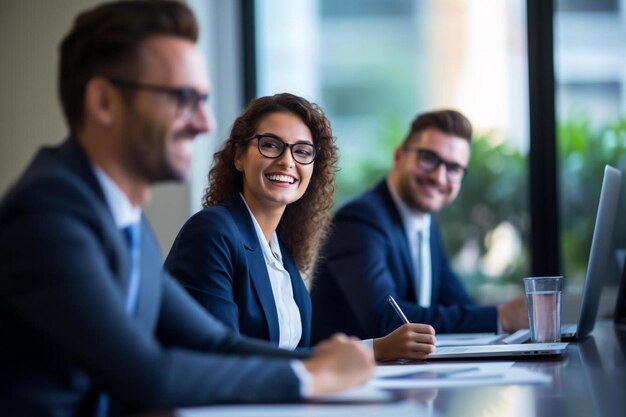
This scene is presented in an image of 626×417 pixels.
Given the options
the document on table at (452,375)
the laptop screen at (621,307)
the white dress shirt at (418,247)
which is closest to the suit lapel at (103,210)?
the document on table at (452,375)

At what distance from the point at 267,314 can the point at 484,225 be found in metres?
2.32

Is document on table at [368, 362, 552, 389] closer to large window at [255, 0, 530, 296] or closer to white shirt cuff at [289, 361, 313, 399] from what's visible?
white shirt cuff at [289, 361, 313, 399]

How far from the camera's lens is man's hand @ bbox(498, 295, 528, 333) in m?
2.87

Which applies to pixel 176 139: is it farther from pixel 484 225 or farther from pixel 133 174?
pixel 484 225

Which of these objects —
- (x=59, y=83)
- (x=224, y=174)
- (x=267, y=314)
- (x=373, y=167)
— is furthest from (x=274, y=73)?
(x=59, y=83)

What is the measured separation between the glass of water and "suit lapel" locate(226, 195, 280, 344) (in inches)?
24.2

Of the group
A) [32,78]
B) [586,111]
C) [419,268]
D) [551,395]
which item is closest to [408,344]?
[551,395]

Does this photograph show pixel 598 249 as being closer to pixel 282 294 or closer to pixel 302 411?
pixel 282 294

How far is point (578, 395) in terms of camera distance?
1.41 m

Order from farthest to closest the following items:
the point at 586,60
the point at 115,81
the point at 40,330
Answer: the point at 586,60 → the point at 115,81 → the point at 40,330

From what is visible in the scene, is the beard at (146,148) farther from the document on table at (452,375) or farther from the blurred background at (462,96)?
the blurred background at (462,96)

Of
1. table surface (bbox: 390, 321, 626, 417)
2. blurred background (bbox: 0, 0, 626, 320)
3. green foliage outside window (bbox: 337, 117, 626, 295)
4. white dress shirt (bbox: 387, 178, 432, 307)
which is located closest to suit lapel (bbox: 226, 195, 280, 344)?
table surface (bbox: 390, 321, 626, 417)

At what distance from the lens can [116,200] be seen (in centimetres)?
136

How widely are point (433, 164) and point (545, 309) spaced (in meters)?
1.37
